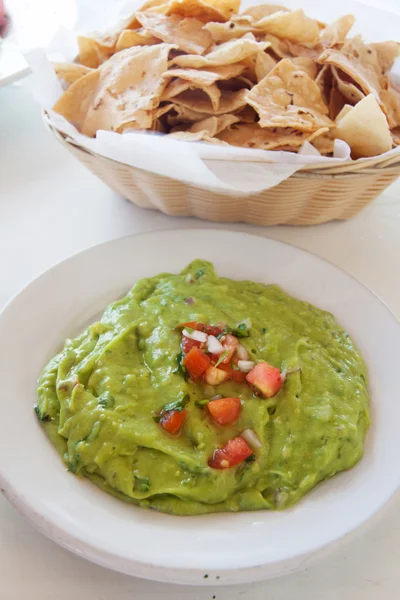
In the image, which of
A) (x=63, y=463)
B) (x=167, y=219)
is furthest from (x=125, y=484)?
(x=167, y=219)

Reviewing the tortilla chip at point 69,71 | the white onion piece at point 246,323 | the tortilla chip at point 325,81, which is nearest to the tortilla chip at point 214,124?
the tortilla chip at point 325,81

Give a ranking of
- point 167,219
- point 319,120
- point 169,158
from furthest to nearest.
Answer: point 167,219 < point 319,120 < point 169,158

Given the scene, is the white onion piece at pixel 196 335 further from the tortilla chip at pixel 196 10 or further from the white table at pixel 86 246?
the tortilla chip at pixel 196 10

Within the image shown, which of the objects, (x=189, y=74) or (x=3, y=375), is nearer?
(x=3, y=375)

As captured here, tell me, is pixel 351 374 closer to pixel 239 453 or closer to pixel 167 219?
pixel 239 453

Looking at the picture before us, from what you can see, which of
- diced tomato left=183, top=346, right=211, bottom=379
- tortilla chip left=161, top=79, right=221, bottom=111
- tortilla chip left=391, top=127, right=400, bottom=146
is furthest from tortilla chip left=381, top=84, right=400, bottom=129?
diced tomato left=183, top=346, right=211, bottom=379

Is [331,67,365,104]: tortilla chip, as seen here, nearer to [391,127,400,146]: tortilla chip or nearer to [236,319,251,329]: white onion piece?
[391,127,400,146]: tortilla chip

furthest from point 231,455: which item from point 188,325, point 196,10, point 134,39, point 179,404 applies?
point 196,10
